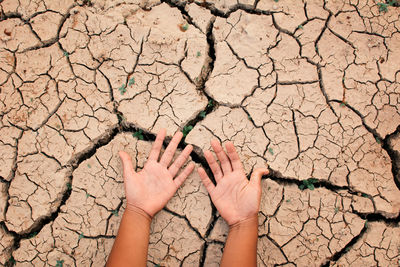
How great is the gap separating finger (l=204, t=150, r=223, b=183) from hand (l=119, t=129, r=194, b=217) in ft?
0.39

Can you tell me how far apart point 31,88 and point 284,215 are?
82.2 inches

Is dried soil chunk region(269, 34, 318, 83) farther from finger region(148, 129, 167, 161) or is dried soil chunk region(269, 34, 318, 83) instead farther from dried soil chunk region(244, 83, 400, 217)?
finger region(148, 129, 167, 161)

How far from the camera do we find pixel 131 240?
1.90 m

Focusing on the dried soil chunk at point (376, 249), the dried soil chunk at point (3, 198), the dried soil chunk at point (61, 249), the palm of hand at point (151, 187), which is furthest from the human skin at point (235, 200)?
the dried soil chunk at point (3, 198)

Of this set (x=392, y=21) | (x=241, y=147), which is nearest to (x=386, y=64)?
(x=392, y=21)

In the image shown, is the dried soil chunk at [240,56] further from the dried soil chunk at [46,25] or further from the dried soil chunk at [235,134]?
the dried soil chunk at [46,25]

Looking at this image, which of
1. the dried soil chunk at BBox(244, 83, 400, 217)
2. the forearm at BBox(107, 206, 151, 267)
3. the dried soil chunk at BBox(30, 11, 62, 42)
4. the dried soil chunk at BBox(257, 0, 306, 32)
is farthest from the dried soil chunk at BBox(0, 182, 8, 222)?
the dried soil chunk at BBox(257, 0, 306, 32)

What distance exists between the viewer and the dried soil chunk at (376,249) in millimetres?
2051

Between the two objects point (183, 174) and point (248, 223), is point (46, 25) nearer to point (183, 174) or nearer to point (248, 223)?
point (183, 174)

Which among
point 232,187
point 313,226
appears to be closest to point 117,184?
point 232,187

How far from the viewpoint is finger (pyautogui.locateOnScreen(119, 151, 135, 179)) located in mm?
1995

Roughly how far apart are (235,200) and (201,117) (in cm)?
65

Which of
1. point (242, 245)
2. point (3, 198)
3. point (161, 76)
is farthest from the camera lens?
point (161, 76)

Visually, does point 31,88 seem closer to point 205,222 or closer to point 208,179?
point 208,179
